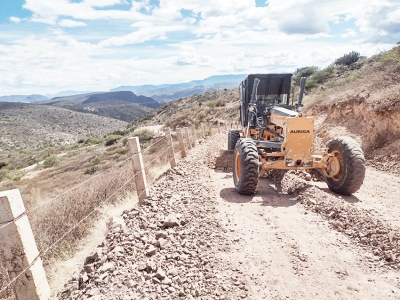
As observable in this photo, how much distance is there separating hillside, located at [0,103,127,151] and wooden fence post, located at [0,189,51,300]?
73.8 metres

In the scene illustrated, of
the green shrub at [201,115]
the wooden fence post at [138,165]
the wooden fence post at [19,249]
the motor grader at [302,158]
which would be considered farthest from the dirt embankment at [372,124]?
the green shrub at [201,115]

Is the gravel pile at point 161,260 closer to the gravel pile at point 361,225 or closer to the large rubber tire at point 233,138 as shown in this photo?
the gravel pile at point 361,225

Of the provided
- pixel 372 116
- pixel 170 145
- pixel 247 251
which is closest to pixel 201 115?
pixel 372 116

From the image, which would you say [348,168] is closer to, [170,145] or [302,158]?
[302,158]

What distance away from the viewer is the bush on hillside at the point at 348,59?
3152 centimetres

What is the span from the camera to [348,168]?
599 cm

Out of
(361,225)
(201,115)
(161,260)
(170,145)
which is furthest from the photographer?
(201,115)

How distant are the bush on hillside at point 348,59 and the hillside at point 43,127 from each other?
63.7 m

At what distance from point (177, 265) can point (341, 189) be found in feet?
13.6

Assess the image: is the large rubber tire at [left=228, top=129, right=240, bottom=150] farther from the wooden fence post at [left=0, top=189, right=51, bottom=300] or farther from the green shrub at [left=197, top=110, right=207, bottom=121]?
the green shrub at [left=197, top=110, right=207, bottom=121]

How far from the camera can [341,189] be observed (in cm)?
618

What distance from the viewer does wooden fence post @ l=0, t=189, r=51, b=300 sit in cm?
259

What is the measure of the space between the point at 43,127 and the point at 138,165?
91.1m

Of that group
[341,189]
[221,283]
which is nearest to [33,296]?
[221,283]
